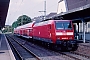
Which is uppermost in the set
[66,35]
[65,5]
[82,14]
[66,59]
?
[65,5]

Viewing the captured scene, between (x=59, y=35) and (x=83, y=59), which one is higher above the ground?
(x=59, y=35)

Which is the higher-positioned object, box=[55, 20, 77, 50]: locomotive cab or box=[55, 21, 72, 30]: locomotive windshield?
box=[55, 21, 72, 30]: locomotive windshield

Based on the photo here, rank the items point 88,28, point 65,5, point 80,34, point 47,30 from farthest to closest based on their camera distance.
Answer: 1. point 65,5
2. point 88,28
3. point 80,34
4. point 47,30

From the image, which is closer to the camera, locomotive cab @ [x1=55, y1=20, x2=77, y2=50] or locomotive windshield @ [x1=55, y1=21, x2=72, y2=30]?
locomotive cab @ [x1=55, y1=20, x2=77, y2=50]

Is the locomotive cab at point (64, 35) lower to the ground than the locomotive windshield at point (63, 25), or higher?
lower

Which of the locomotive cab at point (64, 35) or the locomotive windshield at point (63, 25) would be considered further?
the locomotive windshield at point (63, 25)

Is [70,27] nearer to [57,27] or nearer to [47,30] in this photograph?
[57,27]

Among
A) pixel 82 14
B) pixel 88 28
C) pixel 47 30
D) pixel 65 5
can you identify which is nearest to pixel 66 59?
pixel 47 30

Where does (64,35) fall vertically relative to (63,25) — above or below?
below

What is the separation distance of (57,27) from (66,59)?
19.0 ft

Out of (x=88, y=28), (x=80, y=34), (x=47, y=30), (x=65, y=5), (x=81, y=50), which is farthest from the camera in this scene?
(x=65, y=5)

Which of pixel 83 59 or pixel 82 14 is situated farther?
pixel 82 14

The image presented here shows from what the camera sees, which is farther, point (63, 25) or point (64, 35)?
point (63, 25)

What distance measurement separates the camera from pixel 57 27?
22.5 metres
